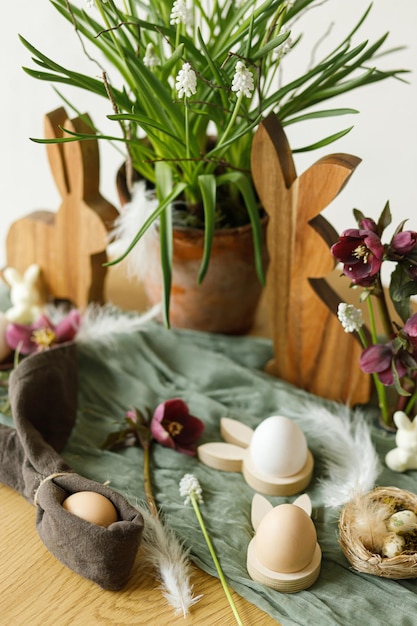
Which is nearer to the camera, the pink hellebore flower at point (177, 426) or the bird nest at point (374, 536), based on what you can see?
the bird nest at point (374, 536)

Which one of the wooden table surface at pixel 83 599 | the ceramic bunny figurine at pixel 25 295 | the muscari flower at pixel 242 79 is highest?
the muscari flower at pixel 242 79

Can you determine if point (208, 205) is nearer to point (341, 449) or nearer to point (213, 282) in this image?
point (213, 282)

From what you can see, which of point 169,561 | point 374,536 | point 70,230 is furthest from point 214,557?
point 70,230

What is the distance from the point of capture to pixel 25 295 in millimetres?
1046

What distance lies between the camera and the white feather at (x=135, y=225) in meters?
0.95

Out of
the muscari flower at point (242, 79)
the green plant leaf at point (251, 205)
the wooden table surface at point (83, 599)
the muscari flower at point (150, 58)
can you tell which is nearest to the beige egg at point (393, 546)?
the wooden table surface at point (83, 599)

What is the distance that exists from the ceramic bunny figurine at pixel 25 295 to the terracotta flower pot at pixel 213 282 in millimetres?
146

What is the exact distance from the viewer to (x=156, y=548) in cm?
75

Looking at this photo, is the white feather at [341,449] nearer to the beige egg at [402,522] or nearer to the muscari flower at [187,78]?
the beige egg at [402,522]

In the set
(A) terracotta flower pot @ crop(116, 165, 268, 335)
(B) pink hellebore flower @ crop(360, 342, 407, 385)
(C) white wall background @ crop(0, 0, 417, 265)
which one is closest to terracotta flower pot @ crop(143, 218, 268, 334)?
(A) terracotta flower pot @ crop(116, 165, 268, 335)

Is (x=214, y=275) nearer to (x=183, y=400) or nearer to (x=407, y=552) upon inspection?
(x=183, y=400)

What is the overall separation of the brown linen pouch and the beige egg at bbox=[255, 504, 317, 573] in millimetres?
113

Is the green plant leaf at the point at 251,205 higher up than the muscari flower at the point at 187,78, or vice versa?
the muscari flower at the point at 187,78

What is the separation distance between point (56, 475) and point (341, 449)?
301mm
